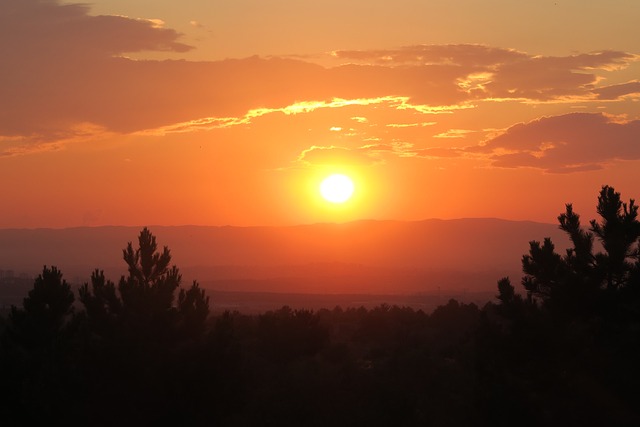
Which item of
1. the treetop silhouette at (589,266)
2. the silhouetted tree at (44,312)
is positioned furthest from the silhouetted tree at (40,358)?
the treetop silhouette at (589,266)

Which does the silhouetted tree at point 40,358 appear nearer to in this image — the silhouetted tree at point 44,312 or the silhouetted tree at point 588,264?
the silhouetted tree at point 44,312

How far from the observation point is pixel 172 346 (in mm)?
29281

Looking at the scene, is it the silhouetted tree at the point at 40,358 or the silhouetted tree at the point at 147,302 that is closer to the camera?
the silhouetted tree at the point at 40,358

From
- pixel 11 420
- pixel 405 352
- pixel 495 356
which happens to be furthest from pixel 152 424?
pixel 405 352

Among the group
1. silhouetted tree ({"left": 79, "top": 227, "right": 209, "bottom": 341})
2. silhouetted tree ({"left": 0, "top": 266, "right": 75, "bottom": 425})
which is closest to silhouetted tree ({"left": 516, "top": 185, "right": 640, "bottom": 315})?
silhouetted tree ({"left": 79, "top": 227, "right": 209, "bottom": 341})

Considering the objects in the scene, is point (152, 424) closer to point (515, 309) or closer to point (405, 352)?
point (515, 309)

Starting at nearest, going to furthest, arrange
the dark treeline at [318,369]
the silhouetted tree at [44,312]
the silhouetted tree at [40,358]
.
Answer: the dark treeline at [318,369] < the silhouetted tree at [40,358] < the silhouetted tree at [44,312]

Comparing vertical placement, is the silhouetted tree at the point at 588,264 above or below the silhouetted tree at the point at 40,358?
above

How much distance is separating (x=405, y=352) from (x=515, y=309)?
16004 millimetres

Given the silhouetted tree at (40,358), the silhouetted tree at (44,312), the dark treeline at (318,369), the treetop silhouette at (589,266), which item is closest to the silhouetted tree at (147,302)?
the dark treeline at (318,369)

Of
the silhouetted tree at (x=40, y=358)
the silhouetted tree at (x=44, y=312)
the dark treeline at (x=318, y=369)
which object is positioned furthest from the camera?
the silhouetted tree at (x=44, y=312)

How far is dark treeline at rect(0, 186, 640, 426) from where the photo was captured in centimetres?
2470

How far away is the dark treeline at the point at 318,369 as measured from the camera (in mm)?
24703

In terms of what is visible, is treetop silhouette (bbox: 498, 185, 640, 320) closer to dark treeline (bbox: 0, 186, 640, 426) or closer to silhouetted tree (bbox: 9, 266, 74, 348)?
dark treeline (bbox: 0, 186, 640, 426)
